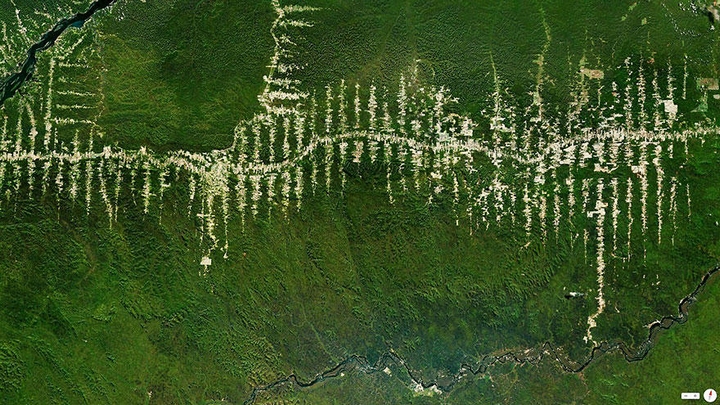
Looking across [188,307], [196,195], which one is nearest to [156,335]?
[188,307]

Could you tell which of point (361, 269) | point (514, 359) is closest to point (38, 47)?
point (361, 269)

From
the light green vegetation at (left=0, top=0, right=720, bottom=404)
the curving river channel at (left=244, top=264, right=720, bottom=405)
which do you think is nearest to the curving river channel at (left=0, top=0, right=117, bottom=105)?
the light green vegetation at (left=0, top=0, right=720, bottom=404)

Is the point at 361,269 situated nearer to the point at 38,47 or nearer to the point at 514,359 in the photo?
the point at 514,359

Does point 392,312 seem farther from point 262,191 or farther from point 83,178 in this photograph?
point 83,178

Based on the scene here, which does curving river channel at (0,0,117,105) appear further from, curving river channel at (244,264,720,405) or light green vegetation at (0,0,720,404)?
curving river channel at (244,264,720,405)

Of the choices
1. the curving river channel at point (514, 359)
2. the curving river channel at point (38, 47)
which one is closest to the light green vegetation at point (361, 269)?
the curving river channel at point (514, 359)
